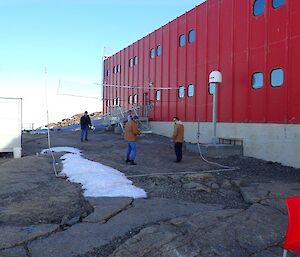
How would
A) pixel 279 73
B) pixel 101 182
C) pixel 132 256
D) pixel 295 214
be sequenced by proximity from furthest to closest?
pixel 279 73 → pixel 101 182 → pixel 132 256 → pixel 295 214

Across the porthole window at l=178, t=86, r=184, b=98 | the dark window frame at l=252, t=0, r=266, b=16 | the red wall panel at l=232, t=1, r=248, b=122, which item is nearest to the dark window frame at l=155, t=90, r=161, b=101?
the porthole window at l=178, t=86, r=184, b=98

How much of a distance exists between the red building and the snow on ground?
277 inches

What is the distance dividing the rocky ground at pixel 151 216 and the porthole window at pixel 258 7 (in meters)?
7.40

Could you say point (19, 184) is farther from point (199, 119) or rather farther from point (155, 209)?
point (199, 119)

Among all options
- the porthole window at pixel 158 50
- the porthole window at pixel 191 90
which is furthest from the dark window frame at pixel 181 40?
the porthole window at pixel 158 50

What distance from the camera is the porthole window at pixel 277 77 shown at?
15.1 metres

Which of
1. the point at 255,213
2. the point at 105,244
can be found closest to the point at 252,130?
the point at 255,213

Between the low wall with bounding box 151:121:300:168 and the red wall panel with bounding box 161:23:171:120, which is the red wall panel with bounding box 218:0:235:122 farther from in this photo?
the red wall panel with bounding box 161:23:171:120

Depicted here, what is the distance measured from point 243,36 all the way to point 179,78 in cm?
653

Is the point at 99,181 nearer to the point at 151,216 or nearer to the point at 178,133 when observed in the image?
the point at 151,216

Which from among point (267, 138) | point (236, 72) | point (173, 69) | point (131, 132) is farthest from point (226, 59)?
point (131, 132)

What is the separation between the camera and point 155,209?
7.60m

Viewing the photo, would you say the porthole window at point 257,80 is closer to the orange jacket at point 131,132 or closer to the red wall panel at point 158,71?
the orange jacket at point 131,132

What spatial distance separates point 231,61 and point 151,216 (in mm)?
12437
